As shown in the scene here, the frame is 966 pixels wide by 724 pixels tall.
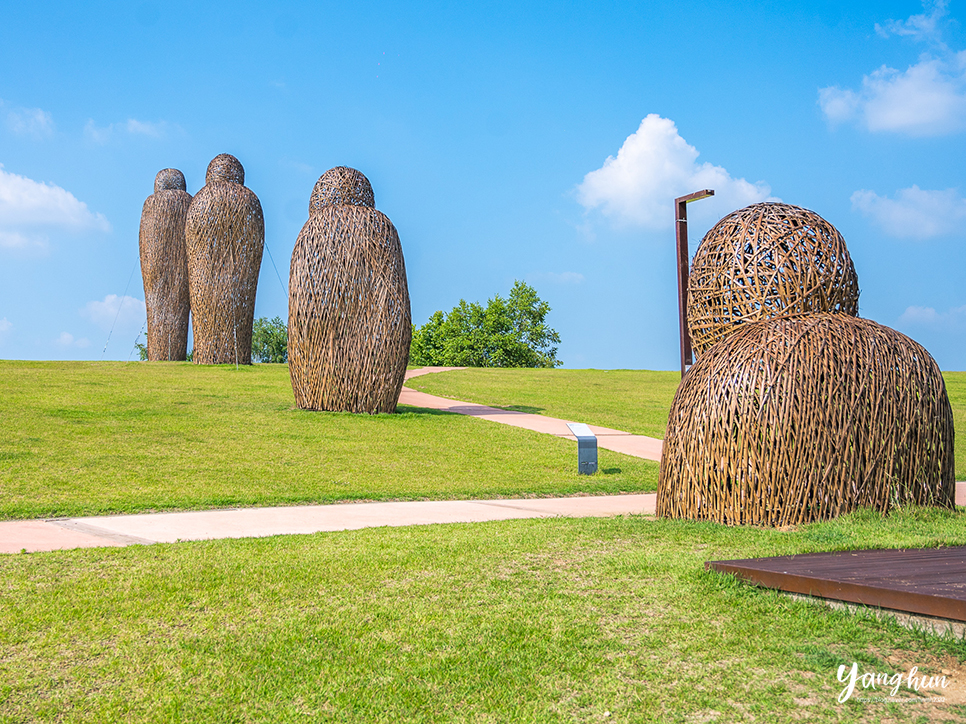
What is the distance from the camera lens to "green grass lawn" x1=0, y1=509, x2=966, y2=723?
3371mm

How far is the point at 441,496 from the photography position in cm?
975

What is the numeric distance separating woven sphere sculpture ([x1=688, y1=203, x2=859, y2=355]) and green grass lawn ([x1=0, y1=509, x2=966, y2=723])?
250 cm

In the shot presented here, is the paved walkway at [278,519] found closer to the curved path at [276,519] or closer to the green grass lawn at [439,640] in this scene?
the curved path at [276,519]

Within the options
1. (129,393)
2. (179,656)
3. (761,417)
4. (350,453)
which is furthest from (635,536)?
(129,393)

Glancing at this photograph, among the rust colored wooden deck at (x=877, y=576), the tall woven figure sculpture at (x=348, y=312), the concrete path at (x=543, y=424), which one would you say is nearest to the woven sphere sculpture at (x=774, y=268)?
the rust colored wooden deck at (x=877, y=576)

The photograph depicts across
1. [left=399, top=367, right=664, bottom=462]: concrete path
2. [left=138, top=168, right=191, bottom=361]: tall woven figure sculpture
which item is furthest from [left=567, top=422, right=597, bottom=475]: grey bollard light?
[left=138, top=168, right=191, bottom=361]: tall woven figure sculpture

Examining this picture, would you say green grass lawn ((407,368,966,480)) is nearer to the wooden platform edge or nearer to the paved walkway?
the paved walkway

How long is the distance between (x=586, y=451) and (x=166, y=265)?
87.3 ft

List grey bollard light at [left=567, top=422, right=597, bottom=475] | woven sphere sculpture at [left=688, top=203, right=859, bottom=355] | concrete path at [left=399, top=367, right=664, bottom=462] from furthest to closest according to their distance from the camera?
concrete path at [left=399, top=367, right=664, bottom=462]
grey bollard light at [left=567, top=422, right=597, bottom=475]
woven sphere sculpture at [left=688, top=203, right=859, bottom=355]

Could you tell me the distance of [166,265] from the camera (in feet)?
109

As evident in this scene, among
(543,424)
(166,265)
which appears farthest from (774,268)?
(166,265)

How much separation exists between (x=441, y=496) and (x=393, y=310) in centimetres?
632

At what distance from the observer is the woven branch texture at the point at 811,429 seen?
6520 millimetres

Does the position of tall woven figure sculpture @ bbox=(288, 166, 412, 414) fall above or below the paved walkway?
above
